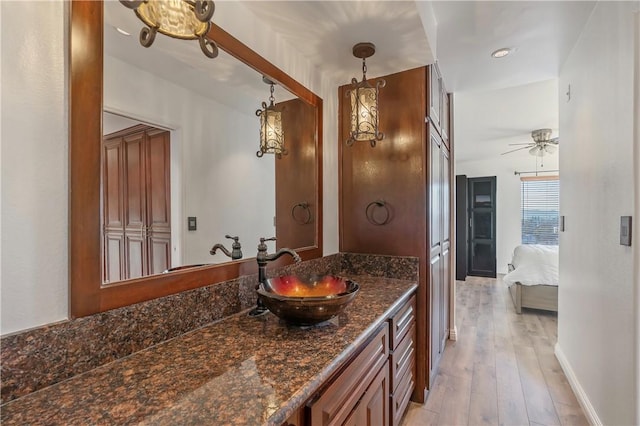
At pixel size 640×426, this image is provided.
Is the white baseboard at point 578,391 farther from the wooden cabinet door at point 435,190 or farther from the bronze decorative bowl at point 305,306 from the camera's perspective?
the bronze decorative bowl at point 305,306

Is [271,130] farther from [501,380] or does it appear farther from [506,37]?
[501,380]

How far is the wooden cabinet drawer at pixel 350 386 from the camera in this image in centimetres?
92

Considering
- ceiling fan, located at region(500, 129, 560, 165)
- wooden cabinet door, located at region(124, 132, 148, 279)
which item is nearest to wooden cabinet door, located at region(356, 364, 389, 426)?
wooden cabinet door, located at region(124, 132, 148, 279)

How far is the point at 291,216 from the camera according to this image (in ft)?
6.15

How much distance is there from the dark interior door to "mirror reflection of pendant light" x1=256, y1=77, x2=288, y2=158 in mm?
5564

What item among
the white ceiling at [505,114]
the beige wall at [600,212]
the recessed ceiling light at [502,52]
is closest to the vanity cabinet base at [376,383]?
the beige wall at [600,212]

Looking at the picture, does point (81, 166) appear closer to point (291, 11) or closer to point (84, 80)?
point (84, 80)

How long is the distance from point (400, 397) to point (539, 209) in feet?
19.4

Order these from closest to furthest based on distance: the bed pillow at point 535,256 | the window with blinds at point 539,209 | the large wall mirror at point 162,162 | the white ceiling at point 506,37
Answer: the large wall mirror at point 162,162, the white ceiling at point 506,37, the bed pillow at point 535,256, the window with blinds at point 539,209

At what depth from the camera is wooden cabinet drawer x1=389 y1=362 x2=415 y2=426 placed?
5.20 ft

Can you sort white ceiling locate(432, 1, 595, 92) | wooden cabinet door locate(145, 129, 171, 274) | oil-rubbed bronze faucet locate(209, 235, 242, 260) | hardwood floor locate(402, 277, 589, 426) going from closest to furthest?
wooden cabinet door locate(145, 129, 171, 274) → oil-rubbed bronze faucet locate(209, 235, 242, 260) → white ceiling locate(432, 1, 595, 92) → hardwood floor locate(402, 277, 589, 426)

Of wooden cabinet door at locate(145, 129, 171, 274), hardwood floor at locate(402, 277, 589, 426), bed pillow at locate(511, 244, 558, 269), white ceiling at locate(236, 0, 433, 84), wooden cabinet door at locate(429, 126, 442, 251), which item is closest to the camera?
wooden cabinet door at locate(145, 129, 171, 274)

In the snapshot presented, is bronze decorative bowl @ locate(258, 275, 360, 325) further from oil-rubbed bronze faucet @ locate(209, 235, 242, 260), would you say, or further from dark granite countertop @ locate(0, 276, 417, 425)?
oil-rubbed bronze faucet @ locate(209, 235, 242, 260)

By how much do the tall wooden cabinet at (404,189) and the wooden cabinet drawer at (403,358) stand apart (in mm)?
112
